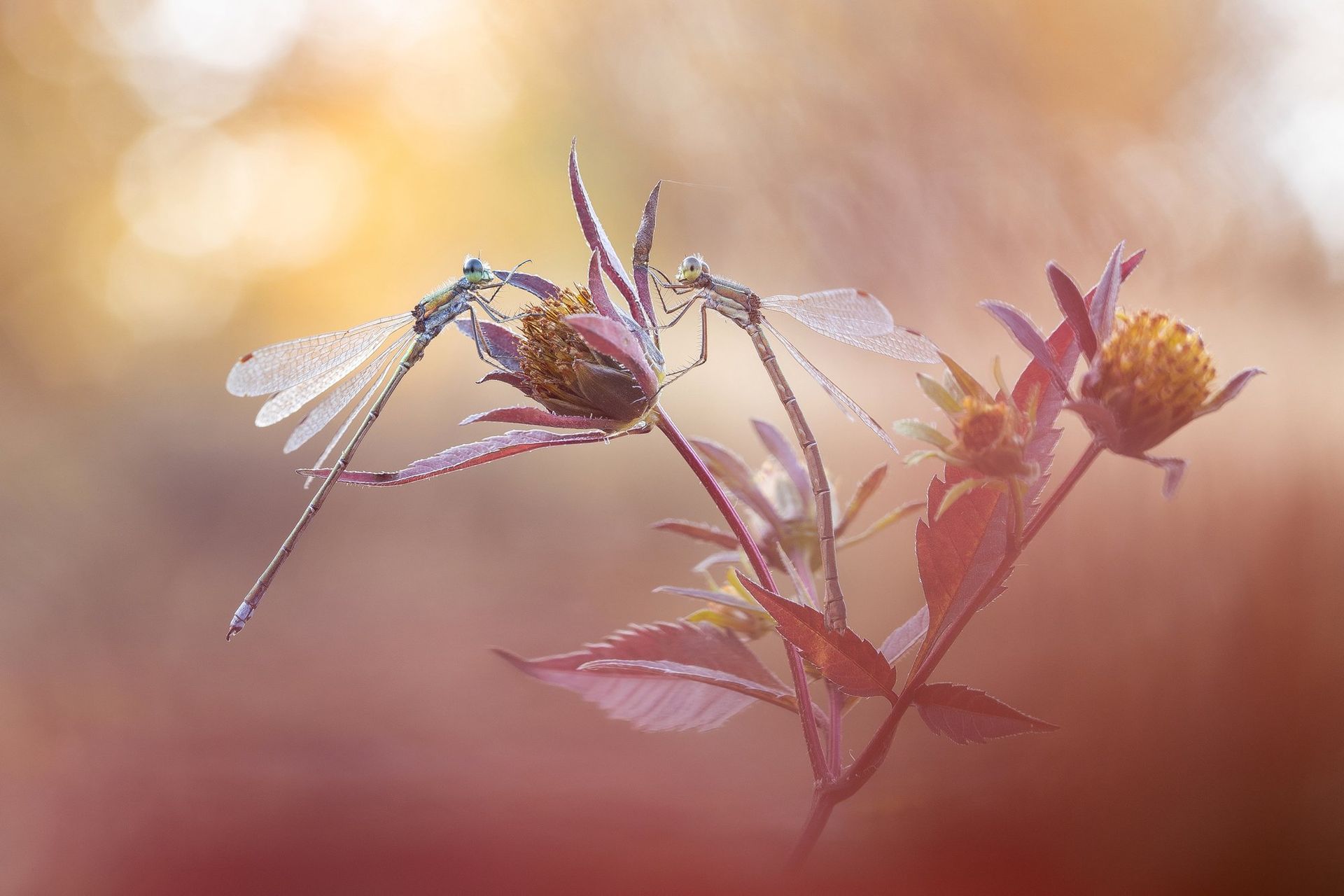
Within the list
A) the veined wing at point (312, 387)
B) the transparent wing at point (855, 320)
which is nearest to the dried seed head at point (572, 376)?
the transparent wing at point (855, 320)

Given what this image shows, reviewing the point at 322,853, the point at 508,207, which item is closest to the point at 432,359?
the point at 508,207

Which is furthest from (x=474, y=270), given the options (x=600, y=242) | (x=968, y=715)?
Result: (x=968, y=715)

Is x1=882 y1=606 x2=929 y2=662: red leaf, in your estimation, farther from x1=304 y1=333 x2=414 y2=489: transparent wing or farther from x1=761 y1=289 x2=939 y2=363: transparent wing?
x1=304 y1=333 x2=414 y2=489: transparent wing

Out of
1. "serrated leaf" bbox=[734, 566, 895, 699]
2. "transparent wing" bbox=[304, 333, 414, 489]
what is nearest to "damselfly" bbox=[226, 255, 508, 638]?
"transparent wing" bbox=[304, 333, 414, 489]

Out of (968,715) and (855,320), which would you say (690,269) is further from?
(968,715)

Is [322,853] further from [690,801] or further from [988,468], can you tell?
[988,468]

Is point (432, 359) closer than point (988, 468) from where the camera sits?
No

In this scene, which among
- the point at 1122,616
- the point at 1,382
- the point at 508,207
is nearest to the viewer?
the point at 1122,616
